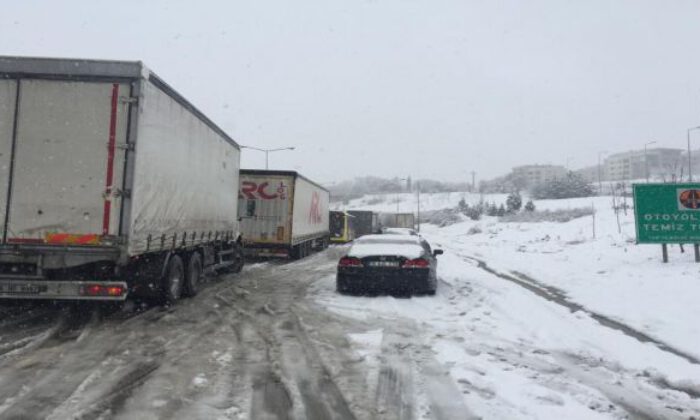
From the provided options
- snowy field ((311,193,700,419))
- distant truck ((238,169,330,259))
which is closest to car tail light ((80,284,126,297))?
snowy field ((311,193,700,419))

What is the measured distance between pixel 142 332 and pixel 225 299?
3.46m

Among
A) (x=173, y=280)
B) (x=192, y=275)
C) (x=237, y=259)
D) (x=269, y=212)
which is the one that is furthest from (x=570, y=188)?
(x=173, y=280)

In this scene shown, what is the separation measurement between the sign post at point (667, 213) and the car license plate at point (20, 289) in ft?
49.2

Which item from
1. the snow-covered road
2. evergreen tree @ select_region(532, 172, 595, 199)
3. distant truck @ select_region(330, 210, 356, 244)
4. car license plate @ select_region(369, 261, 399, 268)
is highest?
evergreen tree @ select_region(532, 172, 595, 199)

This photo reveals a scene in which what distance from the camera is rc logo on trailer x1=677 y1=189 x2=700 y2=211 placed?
14.8m

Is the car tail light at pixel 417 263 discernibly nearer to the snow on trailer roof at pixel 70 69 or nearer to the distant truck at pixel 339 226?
the snow on trailer roof at pixel 70 69

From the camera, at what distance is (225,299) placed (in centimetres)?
1096

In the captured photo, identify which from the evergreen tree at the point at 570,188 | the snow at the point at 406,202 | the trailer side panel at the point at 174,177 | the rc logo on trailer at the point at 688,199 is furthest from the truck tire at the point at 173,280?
the snow at the point at 406,202

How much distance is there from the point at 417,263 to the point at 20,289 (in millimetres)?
6987

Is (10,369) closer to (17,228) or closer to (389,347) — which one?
(17,228)

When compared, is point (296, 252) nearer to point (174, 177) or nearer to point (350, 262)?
point (350, 262)

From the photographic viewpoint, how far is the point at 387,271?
10.9m

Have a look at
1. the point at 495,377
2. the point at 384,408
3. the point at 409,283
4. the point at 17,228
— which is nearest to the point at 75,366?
the point at 17,228

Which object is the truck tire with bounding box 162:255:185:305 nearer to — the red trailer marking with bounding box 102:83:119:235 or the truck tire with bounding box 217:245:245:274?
the red trailer marking with bounding box 102:83:119:235
